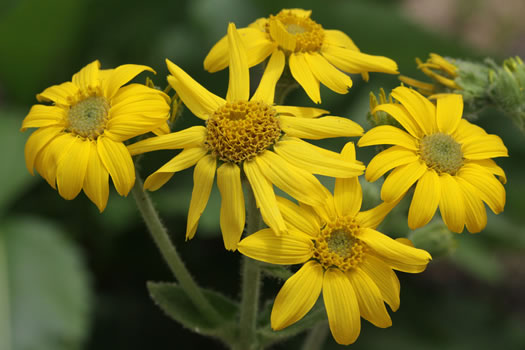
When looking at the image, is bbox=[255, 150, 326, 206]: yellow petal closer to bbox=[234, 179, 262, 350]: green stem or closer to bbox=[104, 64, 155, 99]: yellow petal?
bbox=[234, 179, 262, 350]: green stem


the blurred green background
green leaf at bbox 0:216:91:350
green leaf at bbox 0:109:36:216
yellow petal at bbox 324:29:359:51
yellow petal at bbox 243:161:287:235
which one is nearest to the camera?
yellow petal at bbox 243:161:287:235

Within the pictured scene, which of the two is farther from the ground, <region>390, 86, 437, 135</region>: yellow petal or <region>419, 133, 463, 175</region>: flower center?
<region>390, 86, 437, 135</region>: yellow petal

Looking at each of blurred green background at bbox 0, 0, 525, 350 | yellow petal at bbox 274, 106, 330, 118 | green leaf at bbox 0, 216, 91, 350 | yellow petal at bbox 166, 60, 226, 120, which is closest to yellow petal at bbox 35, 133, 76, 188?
yellow petal at bbox 166, 60, 226, 120

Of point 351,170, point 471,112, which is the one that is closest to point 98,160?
point 351,170

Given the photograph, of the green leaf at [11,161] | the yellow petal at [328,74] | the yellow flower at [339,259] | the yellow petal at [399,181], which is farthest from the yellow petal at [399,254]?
the green leaf at [11,161]

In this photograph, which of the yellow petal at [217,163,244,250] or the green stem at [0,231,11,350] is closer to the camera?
the yellow petal at [217,163,244,250]

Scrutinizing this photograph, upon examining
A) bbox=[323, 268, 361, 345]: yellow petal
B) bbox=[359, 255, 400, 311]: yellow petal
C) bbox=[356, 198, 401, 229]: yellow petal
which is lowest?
bbox=[323, 268, 361, 345]: yellow petal
